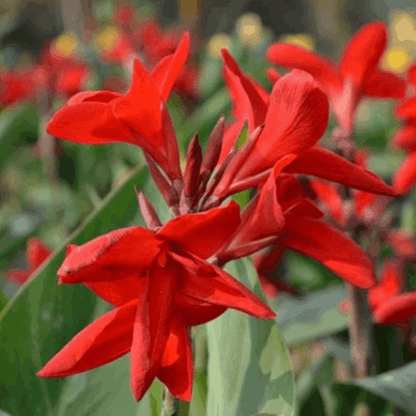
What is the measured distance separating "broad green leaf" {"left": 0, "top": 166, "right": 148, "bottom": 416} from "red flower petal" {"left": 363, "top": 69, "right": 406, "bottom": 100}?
1.12ft

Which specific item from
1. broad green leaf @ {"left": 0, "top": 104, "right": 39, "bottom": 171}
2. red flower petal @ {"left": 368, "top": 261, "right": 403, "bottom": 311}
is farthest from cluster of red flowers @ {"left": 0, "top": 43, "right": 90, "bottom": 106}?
red flower petal @ {"left": 368, "top": 261, "right": 403, "bottom": 311}

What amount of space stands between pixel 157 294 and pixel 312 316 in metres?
0.58

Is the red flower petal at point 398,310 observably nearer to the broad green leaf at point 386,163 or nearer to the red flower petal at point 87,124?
the red flower petal at point 87,124

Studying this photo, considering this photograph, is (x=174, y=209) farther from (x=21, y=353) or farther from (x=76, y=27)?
(x=76, y=27)

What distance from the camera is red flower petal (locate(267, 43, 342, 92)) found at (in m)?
0.76

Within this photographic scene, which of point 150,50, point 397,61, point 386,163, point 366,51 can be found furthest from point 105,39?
point 366,51

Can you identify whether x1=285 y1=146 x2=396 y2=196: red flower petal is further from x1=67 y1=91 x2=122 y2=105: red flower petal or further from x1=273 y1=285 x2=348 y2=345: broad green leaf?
x1=273 y1=285 x2=348 y2=345: broad green leaf

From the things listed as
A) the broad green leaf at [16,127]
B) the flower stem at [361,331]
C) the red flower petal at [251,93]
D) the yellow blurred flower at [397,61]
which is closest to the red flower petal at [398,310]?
the flower stem at [361,331]

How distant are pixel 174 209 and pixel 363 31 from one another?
40cm

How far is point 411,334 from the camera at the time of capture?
0.97 metres

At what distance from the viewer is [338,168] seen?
0.53m

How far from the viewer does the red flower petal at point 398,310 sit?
0.84 m

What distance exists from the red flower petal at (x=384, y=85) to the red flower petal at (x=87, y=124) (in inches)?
15.7

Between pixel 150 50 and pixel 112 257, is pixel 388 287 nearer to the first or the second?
pixel 112 257
